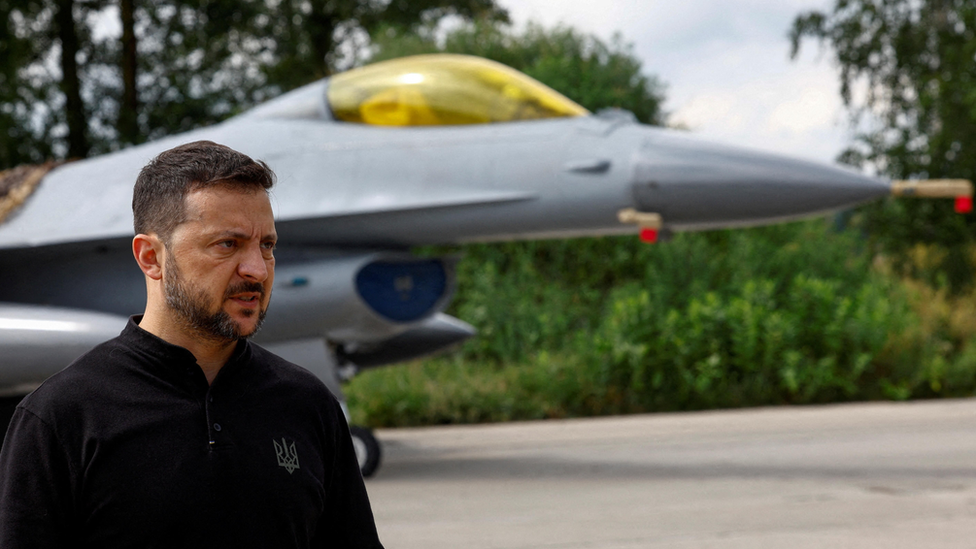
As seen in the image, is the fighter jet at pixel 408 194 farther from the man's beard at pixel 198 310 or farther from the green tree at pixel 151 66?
the green tree at pixel 151 66

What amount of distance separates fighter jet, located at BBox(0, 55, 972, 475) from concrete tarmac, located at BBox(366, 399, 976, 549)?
1384mm

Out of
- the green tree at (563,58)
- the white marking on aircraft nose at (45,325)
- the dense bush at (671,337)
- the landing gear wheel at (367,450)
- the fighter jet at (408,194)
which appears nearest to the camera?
the white marking on aircraft nose at (45,325)

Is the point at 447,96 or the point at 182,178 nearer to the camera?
the point at 182,178

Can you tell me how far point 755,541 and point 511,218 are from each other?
2936mm

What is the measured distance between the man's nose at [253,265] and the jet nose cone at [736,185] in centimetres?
522

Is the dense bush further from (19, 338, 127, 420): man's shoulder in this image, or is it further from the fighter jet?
(19, 338, 127, 420): man's shoulder

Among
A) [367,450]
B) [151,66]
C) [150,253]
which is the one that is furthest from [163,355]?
[151,66]

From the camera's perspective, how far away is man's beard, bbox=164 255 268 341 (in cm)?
158

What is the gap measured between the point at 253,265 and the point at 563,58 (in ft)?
55.9

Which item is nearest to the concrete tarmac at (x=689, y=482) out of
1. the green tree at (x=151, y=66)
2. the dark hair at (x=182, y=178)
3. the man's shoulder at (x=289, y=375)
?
the man's shoulder at (x=289, y=375)

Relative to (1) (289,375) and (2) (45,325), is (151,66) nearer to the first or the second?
(2) (45,325)

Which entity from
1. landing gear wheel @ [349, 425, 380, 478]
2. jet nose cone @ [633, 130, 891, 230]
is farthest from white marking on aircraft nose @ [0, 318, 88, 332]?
jet nose cone @ [633, 130, 891, 230]

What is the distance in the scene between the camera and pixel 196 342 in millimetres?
1601

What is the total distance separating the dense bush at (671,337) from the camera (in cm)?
1193
